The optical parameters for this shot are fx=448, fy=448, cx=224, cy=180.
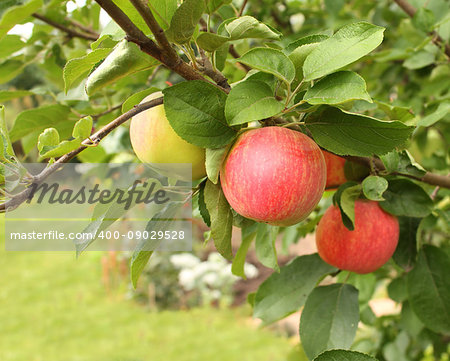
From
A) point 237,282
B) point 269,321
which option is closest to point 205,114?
point 269,321

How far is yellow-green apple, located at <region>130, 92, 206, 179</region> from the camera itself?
57 centimetres

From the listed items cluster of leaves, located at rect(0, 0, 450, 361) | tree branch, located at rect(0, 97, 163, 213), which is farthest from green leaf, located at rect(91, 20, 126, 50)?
tree branch, located at rect(0, 97, 163, 213)

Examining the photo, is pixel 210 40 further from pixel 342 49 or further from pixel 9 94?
pixel 9 94

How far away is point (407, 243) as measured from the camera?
2.66 feet

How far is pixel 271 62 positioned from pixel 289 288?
477 mm

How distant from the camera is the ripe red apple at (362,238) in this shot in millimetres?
703

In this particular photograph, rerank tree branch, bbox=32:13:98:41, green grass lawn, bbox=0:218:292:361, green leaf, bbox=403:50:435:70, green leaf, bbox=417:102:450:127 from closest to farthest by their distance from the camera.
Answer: green leaf, bbox=417:102:450:127 < tree branch, bbox=32:13:98:41 < green leaf, bbox=403:50:435:70 < green grass lawn, bbox=0:218:292:361

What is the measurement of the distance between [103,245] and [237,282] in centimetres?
138

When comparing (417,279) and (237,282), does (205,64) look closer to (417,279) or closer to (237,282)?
Answer: (417,279)

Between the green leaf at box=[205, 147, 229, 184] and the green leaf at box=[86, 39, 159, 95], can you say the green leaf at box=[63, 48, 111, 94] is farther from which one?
the green leaf at box=[205, 147, 229, 184]

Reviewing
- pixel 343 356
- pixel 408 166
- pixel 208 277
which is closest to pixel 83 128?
pixel 343 356

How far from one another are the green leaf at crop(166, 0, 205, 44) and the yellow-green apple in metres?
0.12

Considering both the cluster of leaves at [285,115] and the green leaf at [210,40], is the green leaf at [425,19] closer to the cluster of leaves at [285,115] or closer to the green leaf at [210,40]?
the cluster of leaves at [285,115]
